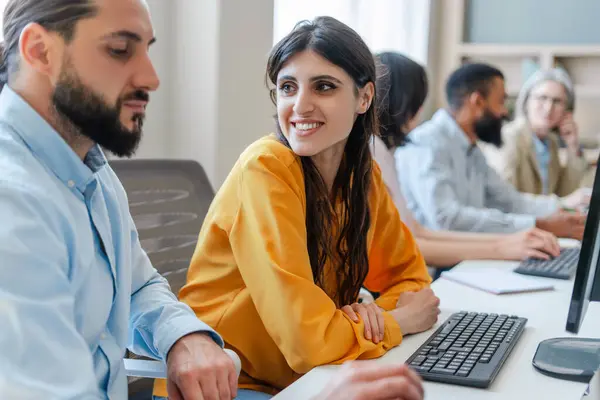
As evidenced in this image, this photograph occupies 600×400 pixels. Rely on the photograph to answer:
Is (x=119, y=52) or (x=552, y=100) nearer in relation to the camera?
(x=119, y=52)

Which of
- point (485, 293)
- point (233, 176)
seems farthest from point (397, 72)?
point (233, 176)

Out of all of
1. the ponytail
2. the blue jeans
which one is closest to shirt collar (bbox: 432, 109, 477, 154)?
the blue jeans

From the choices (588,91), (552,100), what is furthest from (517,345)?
(588,91)

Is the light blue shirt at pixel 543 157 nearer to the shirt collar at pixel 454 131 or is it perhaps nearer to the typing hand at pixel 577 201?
the typing hand at pixel 577 201

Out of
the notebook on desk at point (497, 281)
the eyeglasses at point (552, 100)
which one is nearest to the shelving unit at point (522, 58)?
the eyeglasses at point (552, 100)

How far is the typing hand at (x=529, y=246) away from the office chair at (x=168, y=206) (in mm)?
896

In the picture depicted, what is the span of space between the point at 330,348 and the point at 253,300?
0.55 ft

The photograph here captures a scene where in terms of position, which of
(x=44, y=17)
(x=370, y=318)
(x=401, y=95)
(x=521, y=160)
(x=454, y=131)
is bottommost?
(x=521, y=160)

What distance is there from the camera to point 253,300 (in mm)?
1280

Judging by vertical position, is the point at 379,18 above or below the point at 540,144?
above

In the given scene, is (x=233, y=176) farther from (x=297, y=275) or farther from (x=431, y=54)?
(x=431, y=54)

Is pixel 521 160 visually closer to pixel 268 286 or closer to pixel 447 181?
pixel 447 181

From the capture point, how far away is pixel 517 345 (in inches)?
52.1

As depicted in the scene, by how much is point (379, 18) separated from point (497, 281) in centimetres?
242
